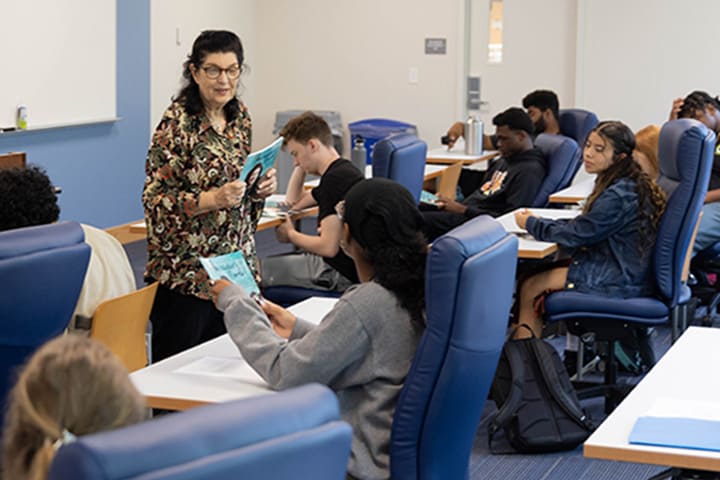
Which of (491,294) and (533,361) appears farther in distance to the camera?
(533,361)

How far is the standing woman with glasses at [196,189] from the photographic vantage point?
355cm

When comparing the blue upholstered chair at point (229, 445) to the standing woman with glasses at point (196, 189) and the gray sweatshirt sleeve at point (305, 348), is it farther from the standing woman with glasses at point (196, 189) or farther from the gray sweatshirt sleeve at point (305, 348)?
the standing woman with glasses at point (196, 189)

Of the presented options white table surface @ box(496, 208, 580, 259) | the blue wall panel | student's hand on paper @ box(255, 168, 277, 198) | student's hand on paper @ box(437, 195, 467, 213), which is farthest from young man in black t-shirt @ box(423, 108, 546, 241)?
the blue wall panel

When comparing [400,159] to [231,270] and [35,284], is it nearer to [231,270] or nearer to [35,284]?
[231,270]

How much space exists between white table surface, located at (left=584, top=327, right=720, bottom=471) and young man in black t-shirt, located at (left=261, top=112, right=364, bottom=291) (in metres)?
1.71

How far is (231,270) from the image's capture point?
292 centimetres

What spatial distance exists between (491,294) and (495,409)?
2.49 meters

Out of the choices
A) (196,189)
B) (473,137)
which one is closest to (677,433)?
(196,189)

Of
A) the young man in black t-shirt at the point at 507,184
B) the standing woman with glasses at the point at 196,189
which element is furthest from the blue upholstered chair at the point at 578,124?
the standing woman with glasses at the point at 196,189

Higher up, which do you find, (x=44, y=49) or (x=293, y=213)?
(x=44, y=49)

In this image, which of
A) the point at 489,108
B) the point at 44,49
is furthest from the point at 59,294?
the point at 489,108

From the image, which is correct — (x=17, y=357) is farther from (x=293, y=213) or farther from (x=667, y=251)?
(x=293, y=213)

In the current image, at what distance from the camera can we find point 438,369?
95.2 inches

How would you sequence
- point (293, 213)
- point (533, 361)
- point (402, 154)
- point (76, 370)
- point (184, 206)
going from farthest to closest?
point (293, 213) → point (402, 154) → point (533, 361) → point (184, 206) → point (76, 370)
